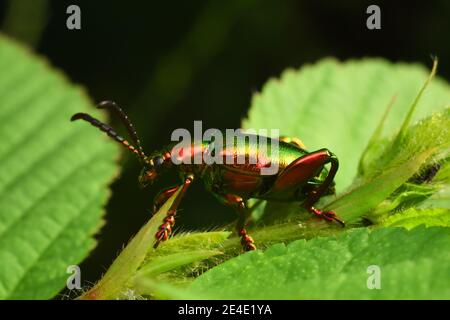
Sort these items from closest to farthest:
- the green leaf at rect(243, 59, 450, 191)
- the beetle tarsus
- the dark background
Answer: the beetle tarsus, the green leaf at rect(243, 59, 450, 191), the dark background

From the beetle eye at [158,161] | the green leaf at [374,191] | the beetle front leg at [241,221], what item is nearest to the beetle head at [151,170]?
the beetle eye at [158,161]

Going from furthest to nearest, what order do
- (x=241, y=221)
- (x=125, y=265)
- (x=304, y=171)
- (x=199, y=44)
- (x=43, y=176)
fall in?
(x=199, y=44), (x=43, y=176), (x=304, y=171), (x=241, y=221), (x=125, y=265)

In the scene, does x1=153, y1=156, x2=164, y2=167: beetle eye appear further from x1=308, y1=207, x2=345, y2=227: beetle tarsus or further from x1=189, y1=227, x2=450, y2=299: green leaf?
x1=189, y1=227, x2=450, y2=299: green leaf

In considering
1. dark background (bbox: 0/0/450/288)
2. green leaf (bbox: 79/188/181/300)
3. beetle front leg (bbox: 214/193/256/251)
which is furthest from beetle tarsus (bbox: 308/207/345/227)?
dark background (bbox: 0/0/450/288)

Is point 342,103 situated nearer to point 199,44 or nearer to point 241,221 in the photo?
point 241,221

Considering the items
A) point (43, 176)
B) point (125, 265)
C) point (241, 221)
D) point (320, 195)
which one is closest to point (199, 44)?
point (43, 176)
